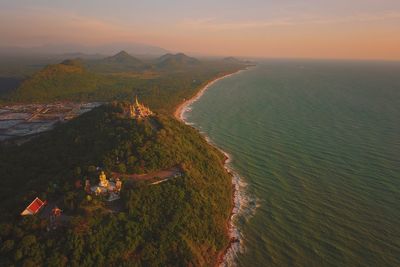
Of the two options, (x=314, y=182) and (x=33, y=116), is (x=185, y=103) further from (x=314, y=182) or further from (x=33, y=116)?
(x=314, y=182)

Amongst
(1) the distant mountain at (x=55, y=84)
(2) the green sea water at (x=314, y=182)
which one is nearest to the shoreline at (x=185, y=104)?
(2) the green sea water at (x=314, y=182)

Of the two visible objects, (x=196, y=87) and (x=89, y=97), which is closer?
(x=89, y=97)

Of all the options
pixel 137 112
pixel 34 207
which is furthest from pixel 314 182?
pixel 34 207

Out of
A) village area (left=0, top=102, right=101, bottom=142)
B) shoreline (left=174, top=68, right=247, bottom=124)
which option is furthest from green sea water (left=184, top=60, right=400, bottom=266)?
village area (left=0, top=102, right=101, bottom=142)

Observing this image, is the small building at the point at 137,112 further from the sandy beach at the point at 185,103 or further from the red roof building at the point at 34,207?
the sandy beach at the point at 185,103

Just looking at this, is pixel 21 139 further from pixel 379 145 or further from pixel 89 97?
pixel 379 145

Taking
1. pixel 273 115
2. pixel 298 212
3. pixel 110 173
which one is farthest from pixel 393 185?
pixel 273 115
